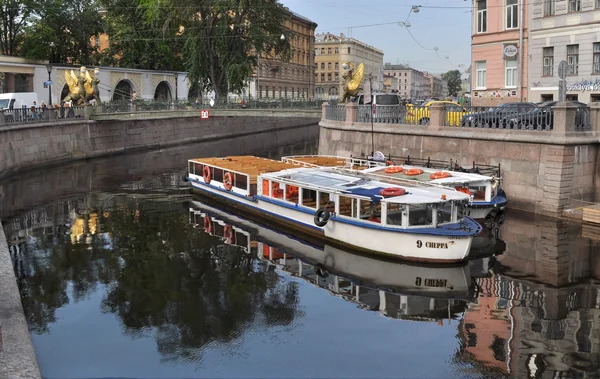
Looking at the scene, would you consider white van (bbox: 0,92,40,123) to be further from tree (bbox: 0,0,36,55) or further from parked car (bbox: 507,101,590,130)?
parked car (bbox: 507,101,590,130)

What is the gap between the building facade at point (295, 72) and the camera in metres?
94.8

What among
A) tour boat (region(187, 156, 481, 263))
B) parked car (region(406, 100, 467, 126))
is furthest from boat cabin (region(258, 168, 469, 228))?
parked car (region(406, 100, 467, 126))

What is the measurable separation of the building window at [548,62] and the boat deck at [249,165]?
52.4 feet

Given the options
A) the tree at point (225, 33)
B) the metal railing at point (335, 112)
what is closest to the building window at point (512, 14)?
the metal railing at point (335, 112)

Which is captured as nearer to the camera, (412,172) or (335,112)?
(412,172)

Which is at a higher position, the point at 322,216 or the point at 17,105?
the point at 17,105

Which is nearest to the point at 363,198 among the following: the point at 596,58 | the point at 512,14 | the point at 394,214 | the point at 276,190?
the point at 394,214

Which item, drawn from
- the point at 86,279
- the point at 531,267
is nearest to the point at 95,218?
the point at 86,279

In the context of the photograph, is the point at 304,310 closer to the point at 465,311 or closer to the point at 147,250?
the point at 465,311

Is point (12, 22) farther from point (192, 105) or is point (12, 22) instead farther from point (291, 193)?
point (291, 193)

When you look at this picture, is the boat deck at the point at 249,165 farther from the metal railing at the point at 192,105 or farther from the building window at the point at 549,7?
the metal railing at the point at 192,105

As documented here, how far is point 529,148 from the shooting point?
2456cm

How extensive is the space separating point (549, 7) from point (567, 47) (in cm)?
230

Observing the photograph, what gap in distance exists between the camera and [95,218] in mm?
25938
